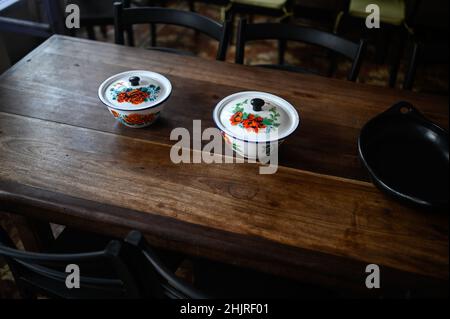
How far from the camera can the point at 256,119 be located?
876 millimetres

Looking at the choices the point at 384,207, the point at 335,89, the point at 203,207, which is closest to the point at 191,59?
the point at 335,89

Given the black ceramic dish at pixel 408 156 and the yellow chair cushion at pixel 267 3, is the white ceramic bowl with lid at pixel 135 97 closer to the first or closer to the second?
the black ceramic dish at pixel 408 156

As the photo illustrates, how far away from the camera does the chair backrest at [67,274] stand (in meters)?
0.62

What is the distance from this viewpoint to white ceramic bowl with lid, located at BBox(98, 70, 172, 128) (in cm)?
92

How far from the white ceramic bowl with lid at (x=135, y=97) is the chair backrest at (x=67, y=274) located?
35 cm

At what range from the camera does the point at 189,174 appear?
0.88m

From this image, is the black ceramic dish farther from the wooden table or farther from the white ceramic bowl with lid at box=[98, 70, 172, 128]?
the white ceramic bowl with lid at box=[98, 70, 172, 128]

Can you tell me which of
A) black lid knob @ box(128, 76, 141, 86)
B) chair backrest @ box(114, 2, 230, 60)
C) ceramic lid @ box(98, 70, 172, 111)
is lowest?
ceramic lid @ box(98, 70, 172, 111)

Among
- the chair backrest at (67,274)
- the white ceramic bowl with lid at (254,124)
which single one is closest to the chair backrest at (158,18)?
the white ceramic bowl with lid at (254,124)

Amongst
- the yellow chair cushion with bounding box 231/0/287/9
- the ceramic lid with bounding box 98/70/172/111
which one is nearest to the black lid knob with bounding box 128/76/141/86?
the ceramic lid with bounding box 98/70/172/111

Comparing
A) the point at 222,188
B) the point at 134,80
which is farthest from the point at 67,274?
the point at 134,80

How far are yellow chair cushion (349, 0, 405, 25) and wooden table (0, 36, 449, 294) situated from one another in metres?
1.31

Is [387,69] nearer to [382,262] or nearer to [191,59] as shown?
[191,59]

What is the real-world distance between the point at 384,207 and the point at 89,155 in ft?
2.21
